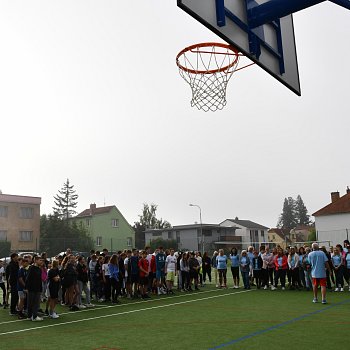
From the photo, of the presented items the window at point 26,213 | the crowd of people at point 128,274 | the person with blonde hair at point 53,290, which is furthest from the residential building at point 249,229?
the person with blonde hair at point 53,290

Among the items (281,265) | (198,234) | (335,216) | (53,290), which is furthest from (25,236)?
(53,290)

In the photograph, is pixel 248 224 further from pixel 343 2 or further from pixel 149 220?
pixel 343 2

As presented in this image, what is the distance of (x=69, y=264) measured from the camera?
44.2 feet

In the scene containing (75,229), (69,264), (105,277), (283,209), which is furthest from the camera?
(283,209)

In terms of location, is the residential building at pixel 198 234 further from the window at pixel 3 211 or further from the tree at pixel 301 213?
the tree at pixel 301 213

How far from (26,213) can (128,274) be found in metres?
39.8

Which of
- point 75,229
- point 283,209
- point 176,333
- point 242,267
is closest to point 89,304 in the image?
point 176,333

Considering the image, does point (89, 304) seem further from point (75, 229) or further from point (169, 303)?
point (75, 229)

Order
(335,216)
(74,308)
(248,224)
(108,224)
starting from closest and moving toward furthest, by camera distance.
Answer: (74,308)
(335,216)
(108,224)
(248,224)

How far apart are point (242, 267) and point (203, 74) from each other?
1117cm

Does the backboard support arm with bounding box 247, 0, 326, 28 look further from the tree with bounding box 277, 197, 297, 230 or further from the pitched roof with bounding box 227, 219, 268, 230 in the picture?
the tree with bounding box 277, 197, 297, 230

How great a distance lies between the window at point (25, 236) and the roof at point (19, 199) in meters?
3.72

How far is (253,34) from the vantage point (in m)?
5.79

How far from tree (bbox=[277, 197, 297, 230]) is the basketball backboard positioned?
130428 mm
